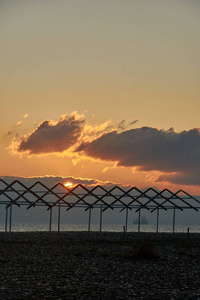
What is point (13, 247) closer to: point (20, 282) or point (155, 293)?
point (20, 282)

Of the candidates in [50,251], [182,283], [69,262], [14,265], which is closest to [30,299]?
[182,283]

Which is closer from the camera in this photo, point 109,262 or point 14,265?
point 14,265

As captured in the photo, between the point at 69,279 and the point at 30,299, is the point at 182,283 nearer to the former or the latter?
the point at 69,279

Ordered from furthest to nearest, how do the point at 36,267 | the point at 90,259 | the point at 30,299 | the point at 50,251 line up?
the point at 50,251, the point at 90,259, the point at 36,267, the point at 30,299

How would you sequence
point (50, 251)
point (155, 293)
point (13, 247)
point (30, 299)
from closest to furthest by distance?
point (30, 299) < point (155, 293) < point (50, 251) < point (13, 247)

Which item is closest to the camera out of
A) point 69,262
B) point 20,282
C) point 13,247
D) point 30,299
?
point 30,299

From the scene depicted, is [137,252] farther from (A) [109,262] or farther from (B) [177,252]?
(B) [177,252]

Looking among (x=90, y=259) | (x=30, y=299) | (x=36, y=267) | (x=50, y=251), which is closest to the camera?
(x=30, y=299)

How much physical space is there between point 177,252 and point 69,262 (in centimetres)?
1086

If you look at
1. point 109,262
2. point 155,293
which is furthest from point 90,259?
point 155,293

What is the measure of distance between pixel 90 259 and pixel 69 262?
2295 mm

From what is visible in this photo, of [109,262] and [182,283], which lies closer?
[182,283]

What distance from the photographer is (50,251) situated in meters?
34.9

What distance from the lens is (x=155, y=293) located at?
64.1 ft
